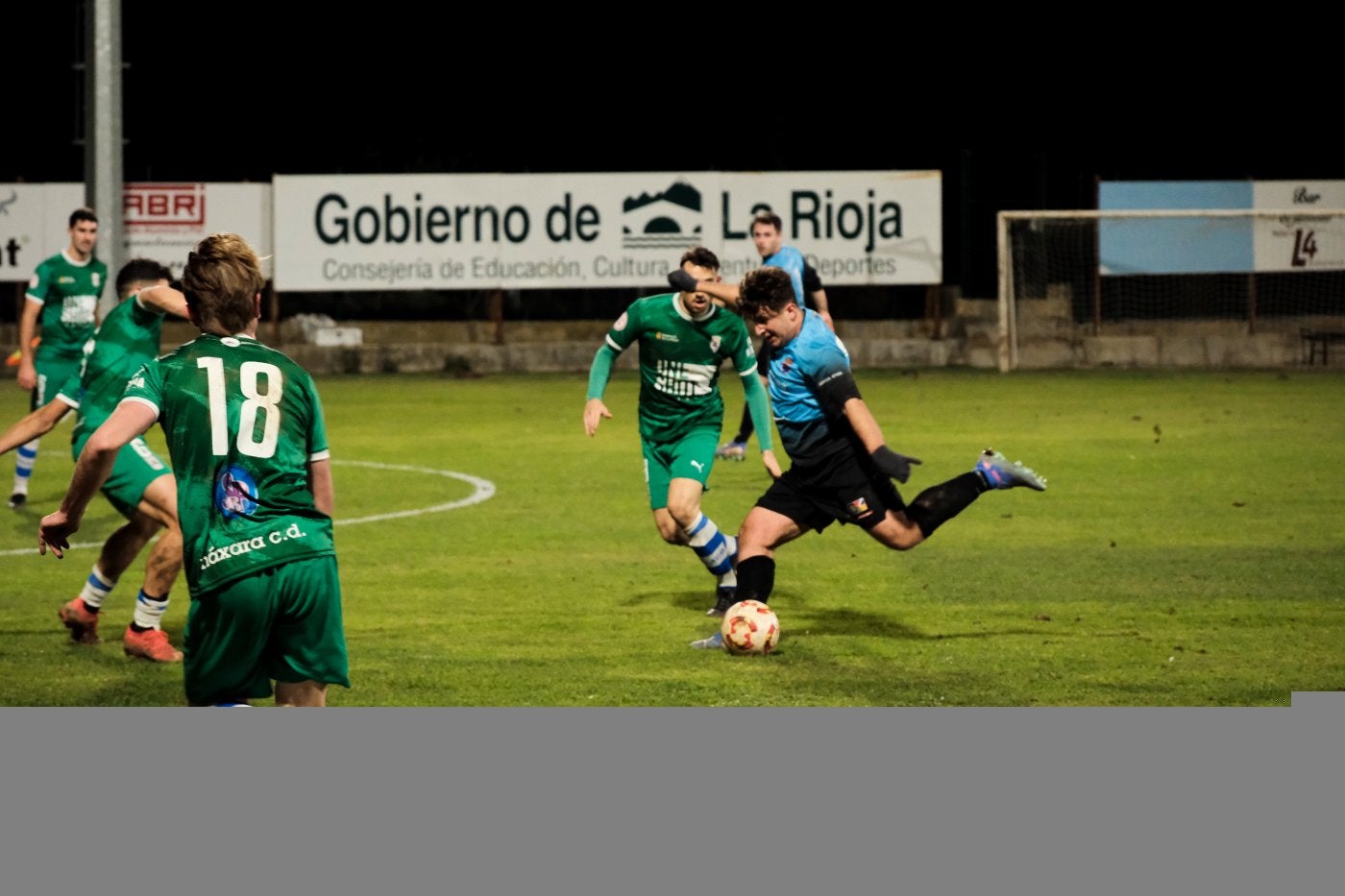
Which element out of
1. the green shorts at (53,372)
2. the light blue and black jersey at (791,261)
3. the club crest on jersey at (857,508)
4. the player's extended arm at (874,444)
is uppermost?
the light blue and black jersey at (791,261)

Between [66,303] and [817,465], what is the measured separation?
336 inches

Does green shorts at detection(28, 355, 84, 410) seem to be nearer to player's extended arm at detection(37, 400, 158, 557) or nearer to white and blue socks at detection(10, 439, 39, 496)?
white and blue socks at detection(10, 439, 39, 496)

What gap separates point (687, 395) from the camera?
10.2 metres

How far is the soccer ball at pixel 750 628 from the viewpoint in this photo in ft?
28.0

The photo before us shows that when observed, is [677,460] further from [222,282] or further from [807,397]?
[222,282]

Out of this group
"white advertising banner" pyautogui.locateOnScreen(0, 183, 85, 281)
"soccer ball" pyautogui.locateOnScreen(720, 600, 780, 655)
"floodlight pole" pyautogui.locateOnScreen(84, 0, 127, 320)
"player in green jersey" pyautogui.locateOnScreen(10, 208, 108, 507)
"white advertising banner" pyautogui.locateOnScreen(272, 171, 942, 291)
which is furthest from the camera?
"white advertising banner" pyautogui.locateOnScreen(272, 171, 942, 291)

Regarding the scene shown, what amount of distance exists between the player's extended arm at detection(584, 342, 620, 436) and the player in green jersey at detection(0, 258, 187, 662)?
234 centimetres

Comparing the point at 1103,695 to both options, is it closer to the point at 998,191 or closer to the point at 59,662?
the point at 59,662

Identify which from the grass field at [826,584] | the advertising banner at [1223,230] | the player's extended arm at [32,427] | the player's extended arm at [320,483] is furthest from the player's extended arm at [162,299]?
the advertising banner at [1223,230]

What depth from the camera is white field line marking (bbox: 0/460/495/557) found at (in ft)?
40.7

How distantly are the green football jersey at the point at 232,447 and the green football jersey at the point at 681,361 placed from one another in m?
5.08

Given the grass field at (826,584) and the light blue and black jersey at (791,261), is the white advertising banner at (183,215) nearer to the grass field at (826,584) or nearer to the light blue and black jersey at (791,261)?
the grass field at (826,584)

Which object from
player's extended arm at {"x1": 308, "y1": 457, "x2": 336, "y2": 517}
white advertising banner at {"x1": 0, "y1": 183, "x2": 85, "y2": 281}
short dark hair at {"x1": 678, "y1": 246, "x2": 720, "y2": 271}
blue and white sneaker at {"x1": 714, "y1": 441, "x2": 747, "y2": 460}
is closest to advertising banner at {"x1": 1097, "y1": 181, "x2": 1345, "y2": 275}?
blue and white sneaker at {"x1": 714, "y1": 441, "x2": 747, "y2": 460}

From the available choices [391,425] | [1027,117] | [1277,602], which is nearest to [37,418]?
[1277,602]
